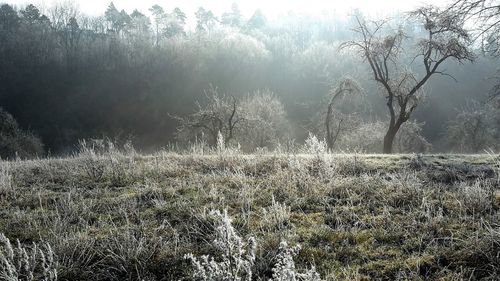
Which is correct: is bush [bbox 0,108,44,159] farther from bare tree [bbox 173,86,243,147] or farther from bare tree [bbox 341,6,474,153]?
bare tree [bbox 341,6,474,153]

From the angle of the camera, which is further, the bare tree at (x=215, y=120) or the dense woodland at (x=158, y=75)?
the dense woodland at (x=158, y=75)

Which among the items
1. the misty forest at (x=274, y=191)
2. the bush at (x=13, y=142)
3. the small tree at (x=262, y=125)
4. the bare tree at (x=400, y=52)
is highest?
the bare tree at (x=400, y=52)

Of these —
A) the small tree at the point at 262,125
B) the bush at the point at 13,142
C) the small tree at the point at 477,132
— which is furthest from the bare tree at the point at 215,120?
the small tree at the point at 477,132

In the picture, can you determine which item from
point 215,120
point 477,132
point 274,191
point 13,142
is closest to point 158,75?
point 13,142

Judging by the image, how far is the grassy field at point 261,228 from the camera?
349cm

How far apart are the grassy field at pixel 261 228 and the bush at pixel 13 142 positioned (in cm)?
3591

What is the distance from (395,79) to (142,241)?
2240 cm

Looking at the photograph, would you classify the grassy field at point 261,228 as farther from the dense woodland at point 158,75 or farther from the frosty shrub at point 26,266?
the dense woodland at point 158,75

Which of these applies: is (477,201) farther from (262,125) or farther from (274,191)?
(262,125)

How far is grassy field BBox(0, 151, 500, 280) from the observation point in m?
3.49

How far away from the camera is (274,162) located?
26.0ft

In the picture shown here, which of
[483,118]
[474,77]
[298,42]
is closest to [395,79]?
[483,118]

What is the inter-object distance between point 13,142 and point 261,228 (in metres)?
41.6

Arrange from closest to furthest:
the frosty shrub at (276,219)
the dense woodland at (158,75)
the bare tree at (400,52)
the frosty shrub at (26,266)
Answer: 1. the frosty shrub at (26,266)
2. the frosty shrub at (276,219)
3. the bare tree at (400,52)
4. the dense woodland at (158,75)
